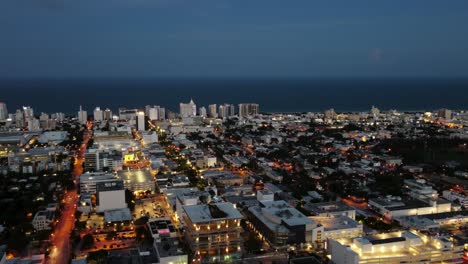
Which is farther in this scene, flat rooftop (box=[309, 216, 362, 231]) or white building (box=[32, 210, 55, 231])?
white building (box=[32, 210, 55, 231])

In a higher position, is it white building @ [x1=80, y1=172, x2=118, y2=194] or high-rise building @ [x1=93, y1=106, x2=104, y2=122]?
high-rise building @ [x1=93, y1=106, x2=104, y2=122]

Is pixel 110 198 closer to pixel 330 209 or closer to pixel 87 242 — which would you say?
pixel 87 242

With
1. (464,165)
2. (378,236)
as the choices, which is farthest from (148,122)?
(378,236)

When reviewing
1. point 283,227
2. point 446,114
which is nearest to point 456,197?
point 283,227

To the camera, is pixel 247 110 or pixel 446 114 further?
pixel 247 110

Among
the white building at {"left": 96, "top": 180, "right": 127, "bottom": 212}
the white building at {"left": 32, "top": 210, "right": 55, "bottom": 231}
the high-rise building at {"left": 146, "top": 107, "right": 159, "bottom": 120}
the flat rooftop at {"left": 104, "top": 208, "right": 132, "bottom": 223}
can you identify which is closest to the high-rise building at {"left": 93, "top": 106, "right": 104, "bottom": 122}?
the high-rise building at {"left": 146, "top": 107, "right": 159, "bottom": 120}

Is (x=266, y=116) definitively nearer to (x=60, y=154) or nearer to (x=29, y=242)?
(x=60, y=154)

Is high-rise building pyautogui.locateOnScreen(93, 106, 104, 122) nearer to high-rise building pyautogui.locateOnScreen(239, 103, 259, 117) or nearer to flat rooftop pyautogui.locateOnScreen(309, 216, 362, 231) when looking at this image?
high-rise building pyautogui.locateOnScreen(239, 103, 259, 117)

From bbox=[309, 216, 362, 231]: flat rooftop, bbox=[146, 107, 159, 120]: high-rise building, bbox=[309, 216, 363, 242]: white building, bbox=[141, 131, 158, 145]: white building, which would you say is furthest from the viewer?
bbox=[146, 107, 159, 120]: high-rise building

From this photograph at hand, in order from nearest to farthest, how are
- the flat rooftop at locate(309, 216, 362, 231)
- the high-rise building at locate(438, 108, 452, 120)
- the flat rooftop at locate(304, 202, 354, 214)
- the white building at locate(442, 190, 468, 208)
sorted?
1. the flat rooftop at locate(309, 216, 362, 231)
2. the flat rooftop at locate(304, 202, 354, 214)
3. the white building at locate(442, 190, 468, 208)
4. the high-rise building at locate(438, 108, 452, 120)
